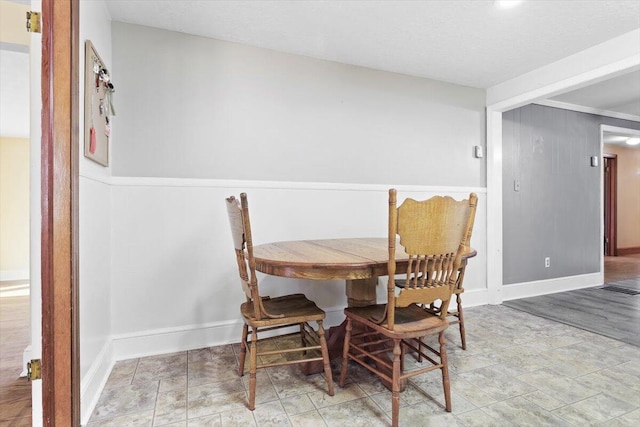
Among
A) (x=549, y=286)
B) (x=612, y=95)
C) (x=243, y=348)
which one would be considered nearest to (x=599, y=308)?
(x=549, y=286)

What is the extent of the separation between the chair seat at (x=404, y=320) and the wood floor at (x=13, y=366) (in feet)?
5.35

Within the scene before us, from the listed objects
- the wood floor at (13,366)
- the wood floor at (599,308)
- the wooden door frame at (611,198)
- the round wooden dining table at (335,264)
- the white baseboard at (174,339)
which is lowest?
the wood floor at (13,366)

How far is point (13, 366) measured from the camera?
207cm

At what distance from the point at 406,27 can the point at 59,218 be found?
2.25 meters

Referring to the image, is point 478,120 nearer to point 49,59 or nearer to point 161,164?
point 161,164

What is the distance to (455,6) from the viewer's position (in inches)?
78.4

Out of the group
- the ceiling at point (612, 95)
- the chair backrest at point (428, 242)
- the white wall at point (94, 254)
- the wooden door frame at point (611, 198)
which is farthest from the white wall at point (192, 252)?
the wooden door frame at point (611, 198)

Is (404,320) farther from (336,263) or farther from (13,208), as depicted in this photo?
(13,208)

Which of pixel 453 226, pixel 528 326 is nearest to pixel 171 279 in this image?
pixel 453 226

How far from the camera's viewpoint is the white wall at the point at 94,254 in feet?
5.14

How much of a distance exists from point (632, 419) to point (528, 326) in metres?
1.22

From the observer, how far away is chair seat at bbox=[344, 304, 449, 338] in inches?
59.0

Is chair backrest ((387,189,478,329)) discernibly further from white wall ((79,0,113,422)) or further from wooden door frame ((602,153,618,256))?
wooden door frame ((602,153,618,256))

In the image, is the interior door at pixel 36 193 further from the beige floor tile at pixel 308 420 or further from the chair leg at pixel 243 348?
the beige floor tile at pixel 308 420
